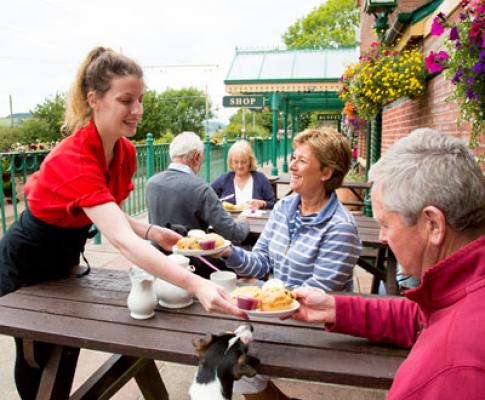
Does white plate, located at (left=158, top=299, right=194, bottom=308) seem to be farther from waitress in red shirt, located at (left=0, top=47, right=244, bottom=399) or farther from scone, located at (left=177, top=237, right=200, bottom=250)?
scone, located at (left=177, top=237, right=200, bottom=250)

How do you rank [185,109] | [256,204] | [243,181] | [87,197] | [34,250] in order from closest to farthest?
1. [87,197]
2. [34,250]
3. [256,204]
4. [243,181]
5. [185,109]

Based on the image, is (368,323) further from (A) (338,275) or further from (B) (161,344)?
(B) (161,344)

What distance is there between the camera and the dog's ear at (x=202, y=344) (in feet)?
4.93

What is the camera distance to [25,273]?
211 cm

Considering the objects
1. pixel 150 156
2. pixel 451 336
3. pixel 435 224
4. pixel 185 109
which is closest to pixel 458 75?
pixel 435 224

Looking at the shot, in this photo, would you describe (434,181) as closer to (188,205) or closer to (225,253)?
(225,253)

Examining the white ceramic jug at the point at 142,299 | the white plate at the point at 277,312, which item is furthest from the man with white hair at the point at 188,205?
the white plate at the point at 277,312

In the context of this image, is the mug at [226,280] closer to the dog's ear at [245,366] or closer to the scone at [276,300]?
the scone at [276,300]

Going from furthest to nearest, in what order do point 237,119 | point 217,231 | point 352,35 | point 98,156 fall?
point 237,119 < point 352,35 < point 217,231 < point 98,156

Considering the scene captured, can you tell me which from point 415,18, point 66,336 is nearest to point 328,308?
point 66,336

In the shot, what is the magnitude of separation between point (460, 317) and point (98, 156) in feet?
5.02

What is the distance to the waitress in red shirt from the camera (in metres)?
1.76

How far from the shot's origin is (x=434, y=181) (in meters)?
1.11

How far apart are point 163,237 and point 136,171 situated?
210 inches
